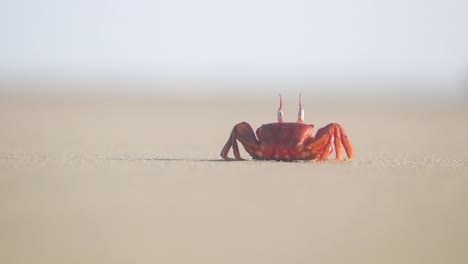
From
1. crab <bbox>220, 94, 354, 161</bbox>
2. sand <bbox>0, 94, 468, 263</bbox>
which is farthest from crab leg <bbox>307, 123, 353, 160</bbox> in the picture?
sand <bbox>0, 94, 468, 263</bbox>

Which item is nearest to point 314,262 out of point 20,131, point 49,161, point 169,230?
point 169,230

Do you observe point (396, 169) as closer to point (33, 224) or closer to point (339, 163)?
point (339, 163)

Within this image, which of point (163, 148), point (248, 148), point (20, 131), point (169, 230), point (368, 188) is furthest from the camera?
point (20, 131)

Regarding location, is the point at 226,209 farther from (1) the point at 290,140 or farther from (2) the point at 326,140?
(2) the point at 326,140

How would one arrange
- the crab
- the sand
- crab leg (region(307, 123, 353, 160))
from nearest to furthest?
the sand < the crab < crab leg (region(307, 123, 353, 160))

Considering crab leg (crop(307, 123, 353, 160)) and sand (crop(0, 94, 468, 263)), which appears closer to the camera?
sand (crop(0, 94, 468, 263))

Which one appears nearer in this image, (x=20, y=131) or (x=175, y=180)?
(x=175, y=180)

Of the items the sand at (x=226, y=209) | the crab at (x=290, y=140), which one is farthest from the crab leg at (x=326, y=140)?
the sand at (x=226, y=209)

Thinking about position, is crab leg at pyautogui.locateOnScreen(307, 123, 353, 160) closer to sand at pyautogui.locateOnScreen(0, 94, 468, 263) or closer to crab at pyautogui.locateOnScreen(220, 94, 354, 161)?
crab at pyautogui.locateOnScreen(220, 94, 354, 161)

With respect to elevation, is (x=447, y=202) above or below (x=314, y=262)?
above
